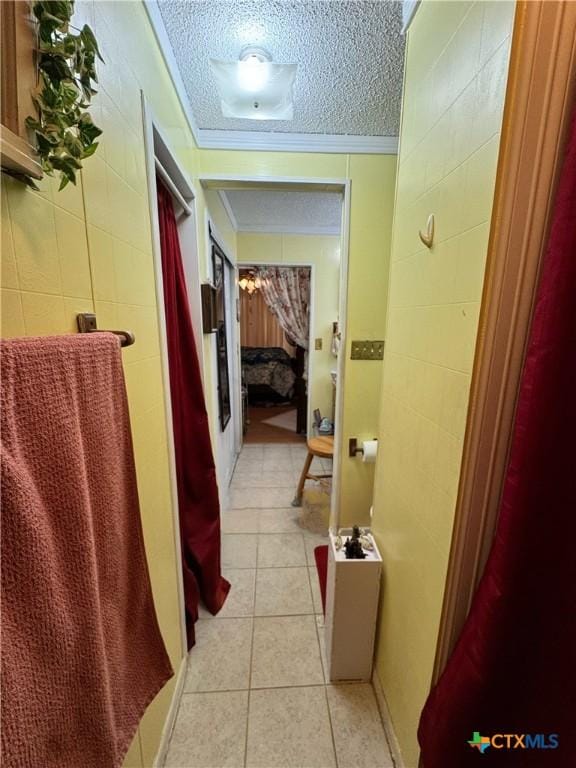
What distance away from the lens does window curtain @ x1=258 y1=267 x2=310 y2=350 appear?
4.51m

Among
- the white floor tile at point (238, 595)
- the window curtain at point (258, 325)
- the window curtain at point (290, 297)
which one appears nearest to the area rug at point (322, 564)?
the white floor tile at point (238, 595)

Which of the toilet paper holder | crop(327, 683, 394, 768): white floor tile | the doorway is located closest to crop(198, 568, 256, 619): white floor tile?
crop(327, 683, 394, 768): white floor tile

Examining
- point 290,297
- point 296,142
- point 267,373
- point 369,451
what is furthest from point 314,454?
point 267,373

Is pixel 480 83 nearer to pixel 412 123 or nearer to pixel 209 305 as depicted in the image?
pixel 412 123

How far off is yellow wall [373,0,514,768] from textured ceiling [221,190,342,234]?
1463mm

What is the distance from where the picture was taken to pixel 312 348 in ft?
12.3

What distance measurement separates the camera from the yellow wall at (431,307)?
680mm

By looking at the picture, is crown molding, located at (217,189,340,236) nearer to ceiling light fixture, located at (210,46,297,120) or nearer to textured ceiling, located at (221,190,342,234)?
textured ceiling, located at (221,190,342,234)

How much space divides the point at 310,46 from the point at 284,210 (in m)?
1.76

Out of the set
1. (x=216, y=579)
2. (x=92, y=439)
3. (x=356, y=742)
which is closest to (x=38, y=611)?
(x=92, y=439)

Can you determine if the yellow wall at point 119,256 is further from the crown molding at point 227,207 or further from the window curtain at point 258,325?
the window curtain at point 258,325

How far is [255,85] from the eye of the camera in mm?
1289

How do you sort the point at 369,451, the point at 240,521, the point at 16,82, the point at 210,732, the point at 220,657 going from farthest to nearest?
1. the point at 240,521
2. the point at 369,451
3. the point at 220,657
4. the point at 210,732
5. the point at 16,82

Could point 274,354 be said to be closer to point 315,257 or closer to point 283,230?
point 315,257
